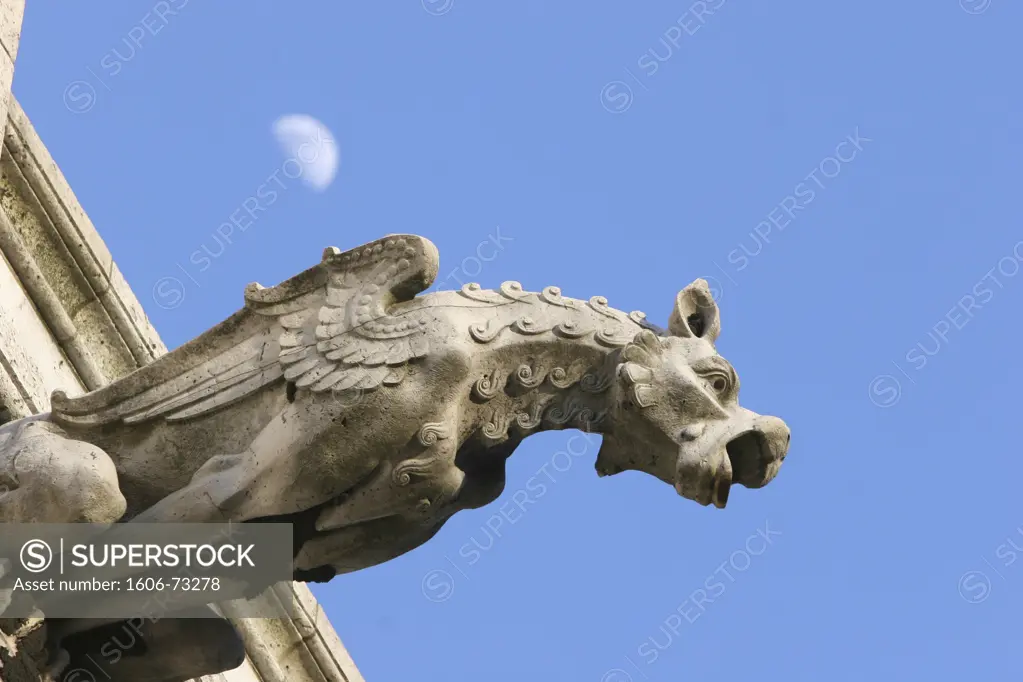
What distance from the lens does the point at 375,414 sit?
5996 mm

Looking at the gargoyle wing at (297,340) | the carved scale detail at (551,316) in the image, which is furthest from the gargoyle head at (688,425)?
the gargoyle wing at (297,340)

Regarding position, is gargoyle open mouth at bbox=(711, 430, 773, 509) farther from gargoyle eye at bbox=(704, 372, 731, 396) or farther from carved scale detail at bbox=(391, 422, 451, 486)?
carved scale detail at bbox=(391, 422, 451, 486)

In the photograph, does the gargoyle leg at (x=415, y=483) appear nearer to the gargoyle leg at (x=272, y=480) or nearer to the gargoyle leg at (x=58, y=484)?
the gargoyle leg at (x=272, y=480)

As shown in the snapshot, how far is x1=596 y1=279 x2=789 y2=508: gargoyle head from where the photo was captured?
6.10 m

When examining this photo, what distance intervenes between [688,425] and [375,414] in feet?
3.02

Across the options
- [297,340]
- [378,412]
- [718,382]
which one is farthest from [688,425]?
[297,340]

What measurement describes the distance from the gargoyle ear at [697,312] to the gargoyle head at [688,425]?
144mm

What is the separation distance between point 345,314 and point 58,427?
0.93 meters

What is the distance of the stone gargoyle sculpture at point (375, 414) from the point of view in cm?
603

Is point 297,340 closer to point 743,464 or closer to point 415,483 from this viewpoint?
point 415,483

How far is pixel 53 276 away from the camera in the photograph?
25.4 feet

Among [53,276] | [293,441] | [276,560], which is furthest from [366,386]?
[53,276]

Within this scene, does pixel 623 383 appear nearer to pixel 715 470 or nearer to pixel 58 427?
pixel 715 470

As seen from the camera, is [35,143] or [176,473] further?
[35,143]
